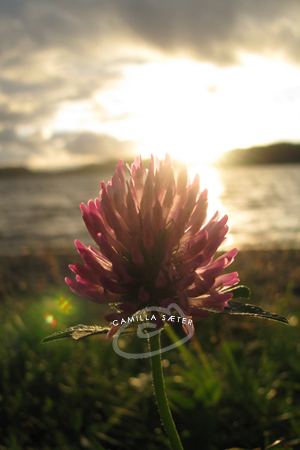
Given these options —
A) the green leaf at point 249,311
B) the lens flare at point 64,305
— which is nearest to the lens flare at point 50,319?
the lens flare at point 64,305

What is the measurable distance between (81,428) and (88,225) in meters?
2.21

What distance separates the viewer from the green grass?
2.51 metres

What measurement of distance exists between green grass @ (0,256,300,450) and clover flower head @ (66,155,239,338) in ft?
5.07

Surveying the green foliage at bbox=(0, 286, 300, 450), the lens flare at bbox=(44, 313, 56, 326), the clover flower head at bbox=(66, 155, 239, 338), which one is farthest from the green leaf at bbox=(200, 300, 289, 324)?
the lens flare at bbox=(44, 313, 56, 326)

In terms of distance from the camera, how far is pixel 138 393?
3033 mm

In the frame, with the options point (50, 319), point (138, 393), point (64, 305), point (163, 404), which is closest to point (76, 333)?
point (163, 404)

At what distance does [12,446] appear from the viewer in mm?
2494

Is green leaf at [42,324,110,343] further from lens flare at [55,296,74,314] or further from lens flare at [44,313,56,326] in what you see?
lens flare at [55,296,74,314]

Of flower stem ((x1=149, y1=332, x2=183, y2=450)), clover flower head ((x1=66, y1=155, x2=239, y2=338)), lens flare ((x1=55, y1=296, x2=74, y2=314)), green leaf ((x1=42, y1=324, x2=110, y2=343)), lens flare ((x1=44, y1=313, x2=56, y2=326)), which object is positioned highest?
clover flower head ((x1=66, y1=155, x2=239, y2=338))

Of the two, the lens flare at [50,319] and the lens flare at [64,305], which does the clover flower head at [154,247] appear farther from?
the lens flare at [64,305]

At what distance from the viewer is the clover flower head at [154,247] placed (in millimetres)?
1013

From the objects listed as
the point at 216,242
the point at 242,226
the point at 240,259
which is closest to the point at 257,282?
the point at 240,259

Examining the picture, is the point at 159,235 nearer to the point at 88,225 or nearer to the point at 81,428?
the point at 88,225

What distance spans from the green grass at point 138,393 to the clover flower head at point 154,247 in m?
1.55
